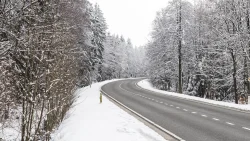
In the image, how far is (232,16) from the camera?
25328 millimetres

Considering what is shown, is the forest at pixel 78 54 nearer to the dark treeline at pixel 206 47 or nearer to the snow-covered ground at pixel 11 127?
the dark treeline at pixel 206 47

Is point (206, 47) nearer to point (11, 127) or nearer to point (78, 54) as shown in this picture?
point (78, 54)

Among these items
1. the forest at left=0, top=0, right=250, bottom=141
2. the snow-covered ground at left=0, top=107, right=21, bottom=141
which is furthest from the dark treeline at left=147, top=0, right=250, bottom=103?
the snow-covered ground at left=0, top=107, right=21, bottom=141

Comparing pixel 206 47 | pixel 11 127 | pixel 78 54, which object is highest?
pixel 206 47

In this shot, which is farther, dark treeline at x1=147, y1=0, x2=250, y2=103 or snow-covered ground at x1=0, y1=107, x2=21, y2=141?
dark treeline at x1=147, y1=0, x2=250, y2=103

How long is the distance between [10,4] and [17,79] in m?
2.91

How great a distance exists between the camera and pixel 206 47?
3850 cm

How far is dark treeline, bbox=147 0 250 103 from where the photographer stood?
2491 cm

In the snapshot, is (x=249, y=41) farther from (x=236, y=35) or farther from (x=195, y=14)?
(x=195, y=14)

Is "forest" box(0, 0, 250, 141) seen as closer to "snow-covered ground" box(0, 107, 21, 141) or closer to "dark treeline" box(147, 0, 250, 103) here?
"dark treeline" box(147, 0, 250, 103)

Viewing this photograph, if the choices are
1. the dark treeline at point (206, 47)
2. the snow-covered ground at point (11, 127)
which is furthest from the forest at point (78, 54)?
the snow-covered ground at point (11, 127)

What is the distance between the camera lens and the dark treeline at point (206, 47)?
2491cm

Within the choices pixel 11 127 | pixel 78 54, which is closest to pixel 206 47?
pixel 78 54

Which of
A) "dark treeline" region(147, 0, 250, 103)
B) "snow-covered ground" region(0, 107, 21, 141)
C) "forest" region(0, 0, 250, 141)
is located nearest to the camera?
"forest" region(0, 0, 250, 141)
